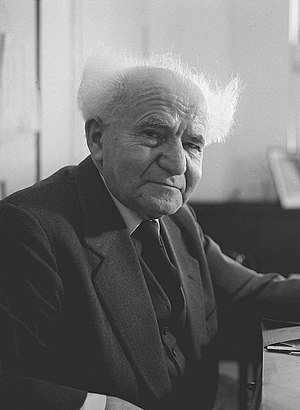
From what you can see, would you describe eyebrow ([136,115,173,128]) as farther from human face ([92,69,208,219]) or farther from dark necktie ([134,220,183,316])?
dark necktie ([134,220,183,316])

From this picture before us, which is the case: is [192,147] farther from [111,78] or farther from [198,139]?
[111,78]

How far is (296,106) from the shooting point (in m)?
2.92

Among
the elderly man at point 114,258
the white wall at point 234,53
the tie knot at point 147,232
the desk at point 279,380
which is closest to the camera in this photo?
the desk at point 279,380

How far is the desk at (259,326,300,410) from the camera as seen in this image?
0.98 meters

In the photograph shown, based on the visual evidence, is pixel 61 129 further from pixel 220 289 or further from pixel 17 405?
pixel 17 405

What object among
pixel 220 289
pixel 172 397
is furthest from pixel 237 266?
pixel 172 397

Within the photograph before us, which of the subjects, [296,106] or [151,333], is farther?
[296,106]

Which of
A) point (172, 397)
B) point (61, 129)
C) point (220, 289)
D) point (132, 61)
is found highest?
point (132, 61)

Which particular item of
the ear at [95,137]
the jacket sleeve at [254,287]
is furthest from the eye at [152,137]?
the jacket sleeve at [254,287]

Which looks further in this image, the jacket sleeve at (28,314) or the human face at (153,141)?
the human face at (153,141)

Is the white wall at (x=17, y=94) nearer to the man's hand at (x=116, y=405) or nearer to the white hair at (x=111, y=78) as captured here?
the white hair at (x=111, y=78)

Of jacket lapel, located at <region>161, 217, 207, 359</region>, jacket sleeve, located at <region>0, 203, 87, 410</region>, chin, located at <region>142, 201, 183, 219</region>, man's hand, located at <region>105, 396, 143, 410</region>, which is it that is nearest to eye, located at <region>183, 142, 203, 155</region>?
chin, located at <region>142, 201, 183, 219</region>

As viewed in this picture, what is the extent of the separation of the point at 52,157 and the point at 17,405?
0.89 m

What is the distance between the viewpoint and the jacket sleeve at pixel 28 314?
0.99 metres
